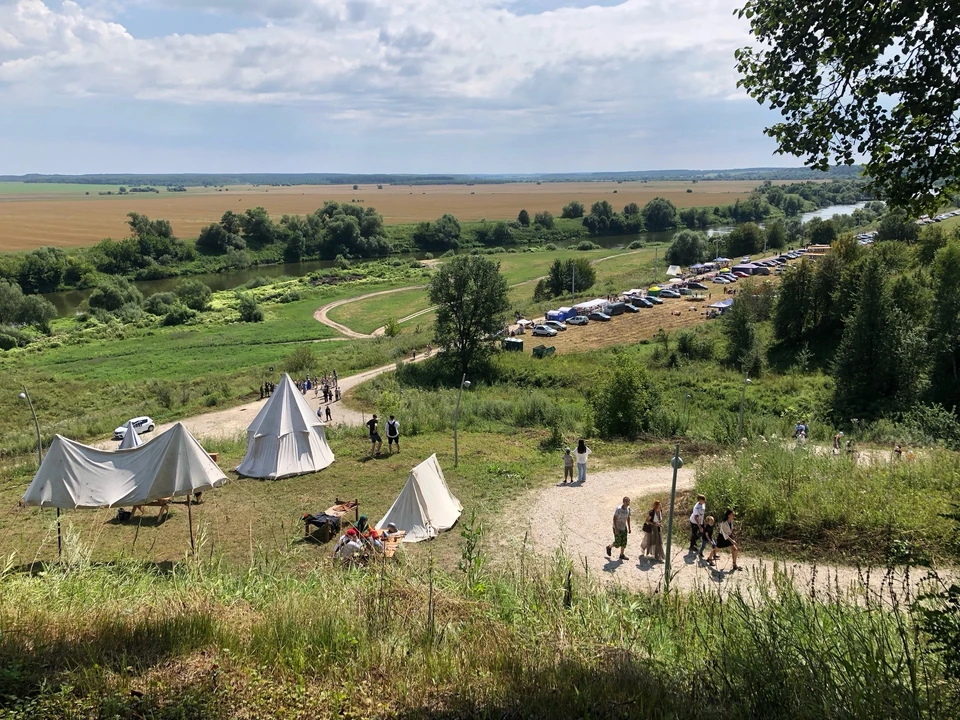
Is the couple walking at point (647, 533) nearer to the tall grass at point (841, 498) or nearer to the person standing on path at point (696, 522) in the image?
the person standing on path at point (696, 522)

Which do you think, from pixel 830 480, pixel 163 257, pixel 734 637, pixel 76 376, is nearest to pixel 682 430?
pixel 830 480

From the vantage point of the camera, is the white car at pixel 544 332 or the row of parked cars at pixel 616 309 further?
the row of parked cars at pixel 616 309

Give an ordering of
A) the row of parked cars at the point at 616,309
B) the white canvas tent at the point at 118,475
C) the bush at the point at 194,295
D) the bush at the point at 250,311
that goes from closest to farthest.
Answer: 1. the white canvas tent at the point at 118,475
2. the row of parked cars at the point at 616,309
3. the bush at the point at 250,311
4. the bush at the point at 194,295

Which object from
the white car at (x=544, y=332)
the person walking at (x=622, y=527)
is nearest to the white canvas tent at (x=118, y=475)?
the person walking at (x=622, y=527)

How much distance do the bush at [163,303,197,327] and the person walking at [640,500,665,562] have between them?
6121cm

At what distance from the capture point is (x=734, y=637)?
539 centimetres

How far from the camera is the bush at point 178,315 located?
6375 cm

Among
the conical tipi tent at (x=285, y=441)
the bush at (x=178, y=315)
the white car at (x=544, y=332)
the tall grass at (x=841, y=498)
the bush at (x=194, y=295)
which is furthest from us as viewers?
the bush at (x=194, y=295)

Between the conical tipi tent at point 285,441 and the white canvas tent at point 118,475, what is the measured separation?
4.82m

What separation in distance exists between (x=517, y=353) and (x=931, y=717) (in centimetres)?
3766

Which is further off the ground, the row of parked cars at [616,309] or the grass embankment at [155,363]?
the row of parked cars at [616,309]

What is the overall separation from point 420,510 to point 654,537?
500 centimetres

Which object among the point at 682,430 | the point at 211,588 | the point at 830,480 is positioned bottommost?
the point at 682,430

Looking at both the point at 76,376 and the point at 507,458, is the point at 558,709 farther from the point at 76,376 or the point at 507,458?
the point at 76,376
